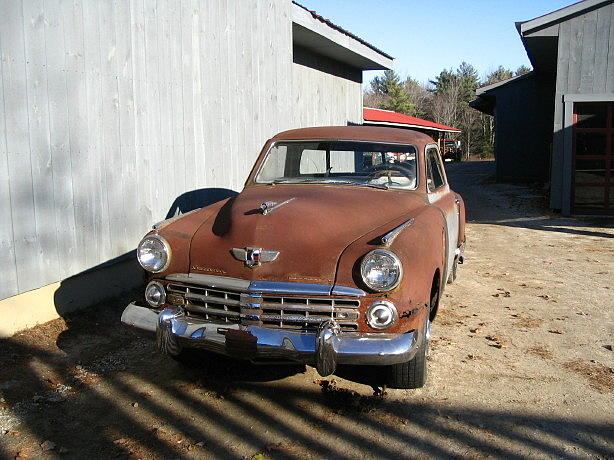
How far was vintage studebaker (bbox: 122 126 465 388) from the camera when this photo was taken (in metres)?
3.47

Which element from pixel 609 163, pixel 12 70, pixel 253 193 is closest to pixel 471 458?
pixel 253 193

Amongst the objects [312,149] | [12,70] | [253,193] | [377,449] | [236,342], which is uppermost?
[12,70]

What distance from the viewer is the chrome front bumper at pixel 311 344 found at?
3.39m

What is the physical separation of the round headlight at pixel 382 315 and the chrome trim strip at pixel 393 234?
375 millimetres

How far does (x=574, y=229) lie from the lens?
11.5 m

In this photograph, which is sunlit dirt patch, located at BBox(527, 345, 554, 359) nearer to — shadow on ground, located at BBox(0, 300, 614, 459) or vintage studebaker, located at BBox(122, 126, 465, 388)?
vintage studebaker, located at BBox(122, 126, 465, 388)

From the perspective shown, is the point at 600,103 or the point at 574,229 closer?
A: the point at 574,229

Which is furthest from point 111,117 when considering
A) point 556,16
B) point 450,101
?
point 450,101

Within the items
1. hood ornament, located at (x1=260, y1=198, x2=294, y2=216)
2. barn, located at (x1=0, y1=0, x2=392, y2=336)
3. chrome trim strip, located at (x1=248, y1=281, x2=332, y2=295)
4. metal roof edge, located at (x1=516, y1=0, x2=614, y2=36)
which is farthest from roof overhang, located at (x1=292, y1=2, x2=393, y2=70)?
chrome trim strip, located at (x1=248, y1=281, x2=332, y2=295)

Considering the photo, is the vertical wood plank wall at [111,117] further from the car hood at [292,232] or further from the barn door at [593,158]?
the barn door at [593,158]

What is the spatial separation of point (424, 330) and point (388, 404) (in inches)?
22.8

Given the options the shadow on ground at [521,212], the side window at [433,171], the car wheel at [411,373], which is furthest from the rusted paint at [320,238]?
the shadow on ground at [521,212]

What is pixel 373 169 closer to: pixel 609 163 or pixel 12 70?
pixel 12 70

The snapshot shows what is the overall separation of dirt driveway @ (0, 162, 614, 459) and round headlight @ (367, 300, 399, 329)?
634mm
